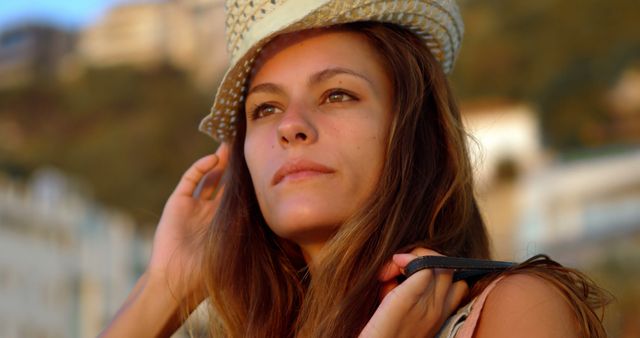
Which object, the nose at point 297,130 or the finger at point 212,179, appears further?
the finger at point 212,179

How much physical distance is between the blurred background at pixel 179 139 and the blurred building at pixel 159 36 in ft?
0.48

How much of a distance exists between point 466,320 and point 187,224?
128 cm

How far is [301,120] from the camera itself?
309 centimetres

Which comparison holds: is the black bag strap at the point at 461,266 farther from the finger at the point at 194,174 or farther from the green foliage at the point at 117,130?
the green foliage at the point at 117,130

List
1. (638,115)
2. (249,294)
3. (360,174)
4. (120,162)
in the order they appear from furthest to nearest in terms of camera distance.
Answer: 1. (120,162)
2. (638,115)
3. (249,294)
4. (360,174)

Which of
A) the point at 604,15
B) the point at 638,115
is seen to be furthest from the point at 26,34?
the point at 638,115

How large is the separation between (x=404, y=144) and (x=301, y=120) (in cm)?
27

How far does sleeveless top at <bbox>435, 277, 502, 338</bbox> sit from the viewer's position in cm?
268

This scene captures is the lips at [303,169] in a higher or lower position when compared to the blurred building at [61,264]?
higher

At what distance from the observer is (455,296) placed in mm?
2814

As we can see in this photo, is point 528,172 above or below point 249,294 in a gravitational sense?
below

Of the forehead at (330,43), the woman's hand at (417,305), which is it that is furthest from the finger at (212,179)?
the woman's hand at (417,305)

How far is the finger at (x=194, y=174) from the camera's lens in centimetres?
378

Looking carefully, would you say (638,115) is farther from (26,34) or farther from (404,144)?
(26,34)
